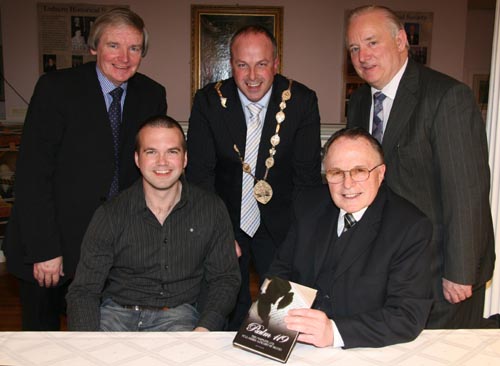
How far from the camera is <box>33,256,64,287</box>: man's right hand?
2424mm

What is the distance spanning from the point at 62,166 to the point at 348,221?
138cm

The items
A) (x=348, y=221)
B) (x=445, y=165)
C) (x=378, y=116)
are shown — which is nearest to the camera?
(x=348, y=221)

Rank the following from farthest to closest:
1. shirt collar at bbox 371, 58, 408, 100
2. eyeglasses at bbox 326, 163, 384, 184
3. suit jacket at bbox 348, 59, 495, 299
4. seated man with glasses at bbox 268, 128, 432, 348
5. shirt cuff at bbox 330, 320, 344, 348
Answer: shirt collar at bbox 371, 58, 408, 100
suit jacket at bbox 348, 59, 495, 299
eyeglasses at bbox 326, 163, 384, 184
seated man with glasses at bbox 268, 128, 432, 348
shirt cuff at bbox 330, 320, 344, 348

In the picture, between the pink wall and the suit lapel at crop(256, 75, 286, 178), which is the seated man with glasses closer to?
the suit lapel at crop(256, 75, 286, 178)

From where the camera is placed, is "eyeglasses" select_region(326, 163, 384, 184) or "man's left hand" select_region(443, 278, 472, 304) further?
"man's left hand" select_region(443, 278, 472, 304)

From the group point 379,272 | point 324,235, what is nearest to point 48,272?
point 324,235

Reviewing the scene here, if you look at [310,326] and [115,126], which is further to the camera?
[115,126]

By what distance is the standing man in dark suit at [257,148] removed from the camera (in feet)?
8.77

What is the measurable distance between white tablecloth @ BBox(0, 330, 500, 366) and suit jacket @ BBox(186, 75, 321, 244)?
1178 mm

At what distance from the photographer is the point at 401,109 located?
218cm

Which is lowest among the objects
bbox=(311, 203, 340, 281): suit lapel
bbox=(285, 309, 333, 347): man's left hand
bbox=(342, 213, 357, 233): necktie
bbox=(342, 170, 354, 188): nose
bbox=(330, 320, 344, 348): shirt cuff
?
bbox=(330, 320, 344, 348): shirt cuff

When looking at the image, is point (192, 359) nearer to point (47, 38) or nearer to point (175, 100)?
point (175, 100)

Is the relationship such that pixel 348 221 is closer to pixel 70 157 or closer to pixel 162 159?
pixel 162 159

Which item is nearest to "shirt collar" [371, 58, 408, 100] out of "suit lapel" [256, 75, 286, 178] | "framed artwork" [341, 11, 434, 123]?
"suit lapel" [256, 75, 286, 178]
